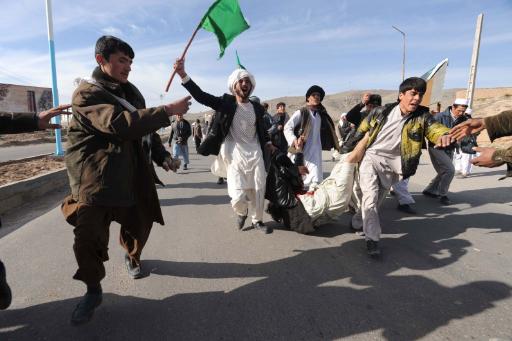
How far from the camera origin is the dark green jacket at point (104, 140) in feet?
7.33

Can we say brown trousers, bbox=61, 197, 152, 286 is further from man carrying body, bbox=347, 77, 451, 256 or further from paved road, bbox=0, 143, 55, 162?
paved road, bbox=0, 143, 55, 162

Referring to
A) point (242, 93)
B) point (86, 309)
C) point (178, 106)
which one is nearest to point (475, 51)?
point (242, 93)

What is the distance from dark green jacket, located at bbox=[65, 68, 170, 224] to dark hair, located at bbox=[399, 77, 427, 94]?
271 centimetres

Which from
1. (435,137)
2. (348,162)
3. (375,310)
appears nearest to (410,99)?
(435,137)

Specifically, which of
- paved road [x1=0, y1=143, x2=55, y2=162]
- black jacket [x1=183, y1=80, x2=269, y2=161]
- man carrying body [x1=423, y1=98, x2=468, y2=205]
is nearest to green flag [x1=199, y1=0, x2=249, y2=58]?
black jacket [x1=183, y1=80, x2=269, y2=161]

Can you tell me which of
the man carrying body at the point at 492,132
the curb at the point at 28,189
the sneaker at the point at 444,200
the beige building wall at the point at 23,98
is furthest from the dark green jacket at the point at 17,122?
the beige building wall at the point at 23,98

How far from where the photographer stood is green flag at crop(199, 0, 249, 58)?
4.11 m

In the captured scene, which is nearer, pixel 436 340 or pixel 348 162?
pixel 436 340

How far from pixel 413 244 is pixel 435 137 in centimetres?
130

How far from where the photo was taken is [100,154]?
8.04 feet

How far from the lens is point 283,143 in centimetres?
685

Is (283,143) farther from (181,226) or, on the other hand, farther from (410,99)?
(410,99)

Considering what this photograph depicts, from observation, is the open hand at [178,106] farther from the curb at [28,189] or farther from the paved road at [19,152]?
the paved road at [19,152]

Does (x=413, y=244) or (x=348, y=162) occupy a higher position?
(x=348, y=162)
